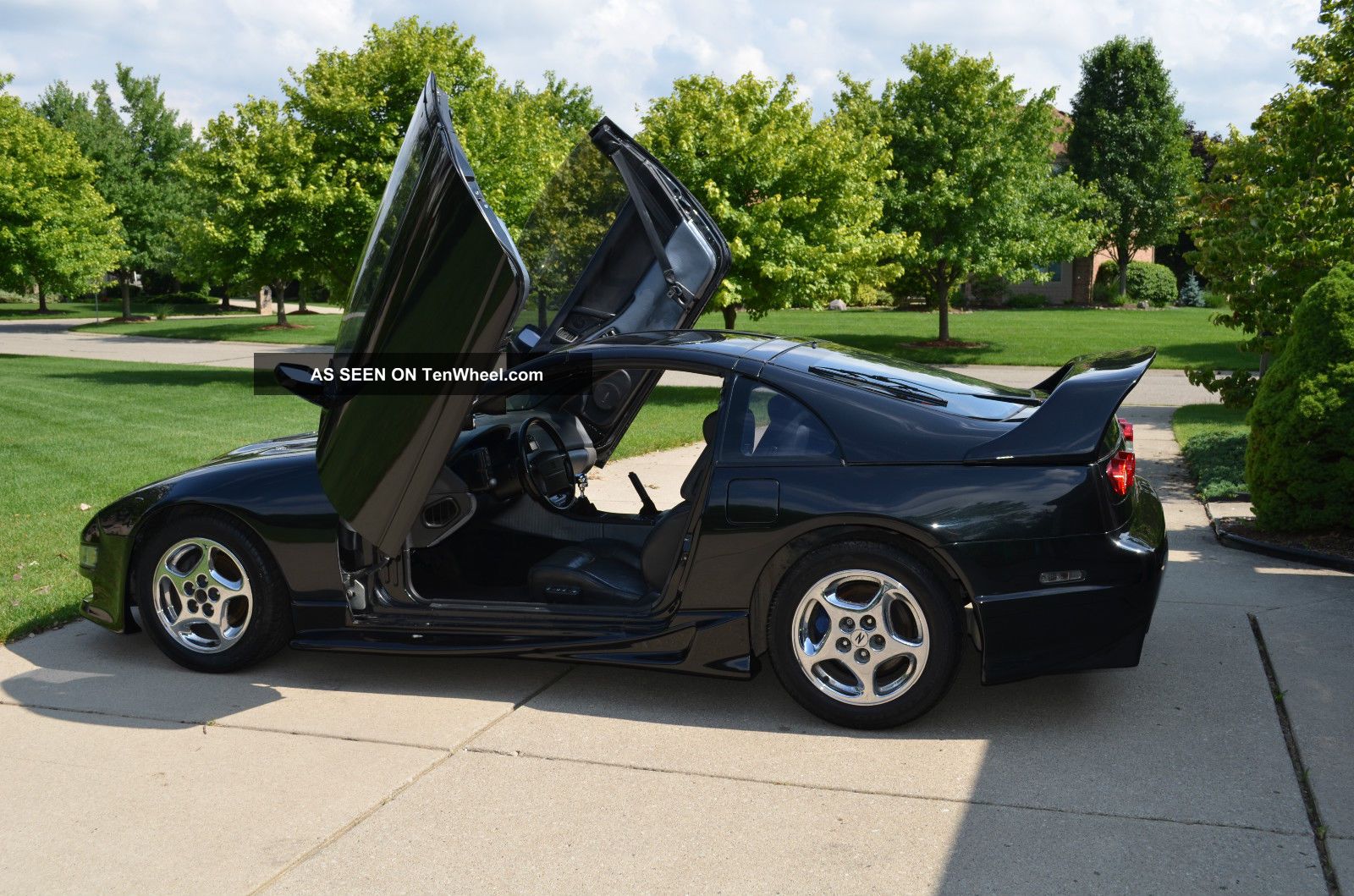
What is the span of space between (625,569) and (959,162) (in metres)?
20.7

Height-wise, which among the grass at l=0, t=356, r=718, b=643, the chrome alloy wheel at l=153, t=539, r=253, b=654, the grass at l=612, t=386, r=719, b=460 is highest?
the grass at l=612, t=386, r=719, b=460

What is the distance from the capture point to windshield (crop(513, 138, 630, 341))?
5.71 metres

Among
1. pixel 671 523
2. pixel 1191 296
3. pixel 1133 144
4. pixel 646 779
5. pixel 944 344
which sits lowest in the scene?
pixel 646 779

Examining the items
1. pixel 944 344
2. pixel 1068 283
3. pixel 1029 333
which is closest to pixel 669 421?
pixel 944 344

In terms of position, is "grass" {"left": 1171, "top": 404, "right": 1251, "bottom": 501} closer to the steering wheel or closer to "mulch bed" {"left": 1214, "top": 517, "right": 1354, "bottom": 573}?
"mulch bed" {"left": 1214, "top": 517, "right": 1354, "bottom": 573}

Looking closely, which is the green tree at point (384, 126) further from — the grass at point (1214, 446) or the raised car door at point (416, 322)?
the raised car door at point (416, 322)

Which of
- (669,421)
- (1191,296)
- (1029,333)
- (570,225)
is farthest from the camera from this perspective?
(1191,296)

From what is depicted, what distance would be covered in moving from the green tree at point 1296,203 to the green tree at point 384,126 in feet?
32.6

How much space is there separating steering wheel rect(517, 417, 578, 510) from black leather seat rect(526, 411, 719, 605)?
40cm

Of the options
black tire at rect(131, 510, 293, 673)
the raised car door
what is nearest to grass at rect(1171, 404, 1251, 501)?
the raised car door

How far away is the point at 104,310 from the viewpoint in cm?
4931

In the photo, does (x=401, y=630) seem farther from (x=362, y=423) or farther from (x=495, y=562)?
(x=362, y=423)

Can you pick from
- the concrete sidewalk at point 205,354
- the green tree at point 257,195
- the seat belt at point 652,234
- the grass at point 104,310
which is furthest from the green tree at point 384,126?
the grass at point 104,310

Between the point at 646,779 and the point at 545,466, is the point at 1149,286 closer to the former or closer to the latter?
the point at 545,466
